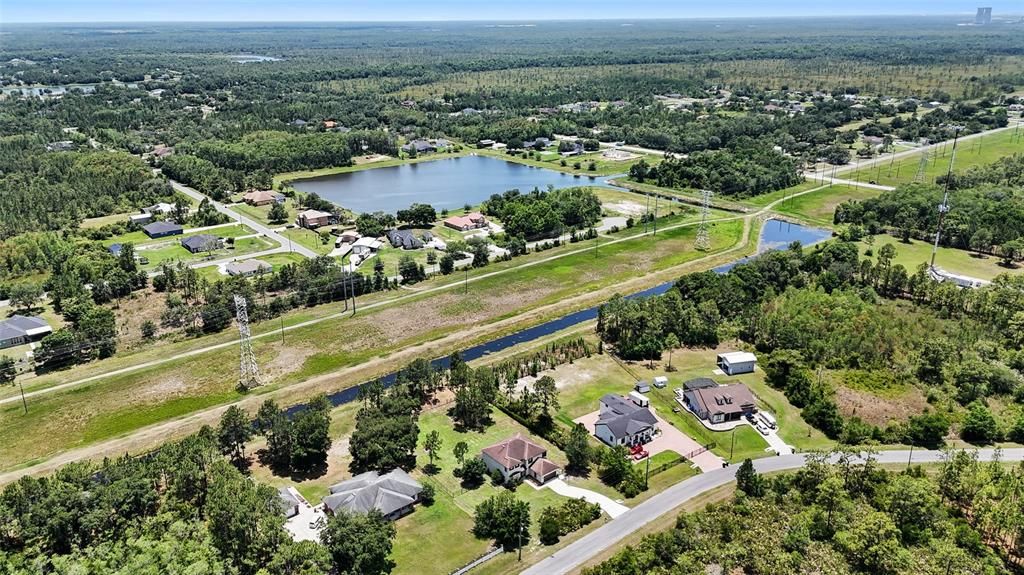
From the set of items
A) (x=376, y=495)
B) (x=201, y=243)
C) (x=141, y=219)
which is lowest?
(x=376, y=495)

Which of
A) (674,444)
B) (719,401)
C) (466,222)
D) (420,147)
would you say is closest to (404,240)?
(466,222)

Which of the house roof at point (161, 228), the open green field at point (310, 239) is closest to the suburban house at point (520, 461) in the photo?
the open green field at point (310, 239)

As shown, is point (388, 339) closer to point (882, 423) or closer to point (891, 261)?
point (882, 423)

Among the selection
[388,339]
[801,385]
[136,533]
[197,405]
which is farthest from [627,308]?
[136,533]

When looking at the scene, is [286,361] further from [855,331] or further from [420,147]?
[420,147]

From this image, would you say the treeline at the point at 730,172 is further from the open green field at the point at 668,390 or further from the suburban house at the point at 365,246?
the open green field at the point at 668,390

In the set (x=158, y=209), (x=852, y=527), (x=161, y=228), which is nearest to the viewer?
(x=852, y=527)

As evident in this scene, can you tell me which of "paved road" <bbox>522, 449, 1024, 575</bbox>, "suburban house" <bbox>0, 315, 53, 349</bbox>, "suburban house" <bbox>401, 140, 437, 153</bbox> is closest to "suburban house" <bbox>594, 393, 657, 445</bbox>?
"paved road" <bbox>522, 449, 1024, 575</bbox>
